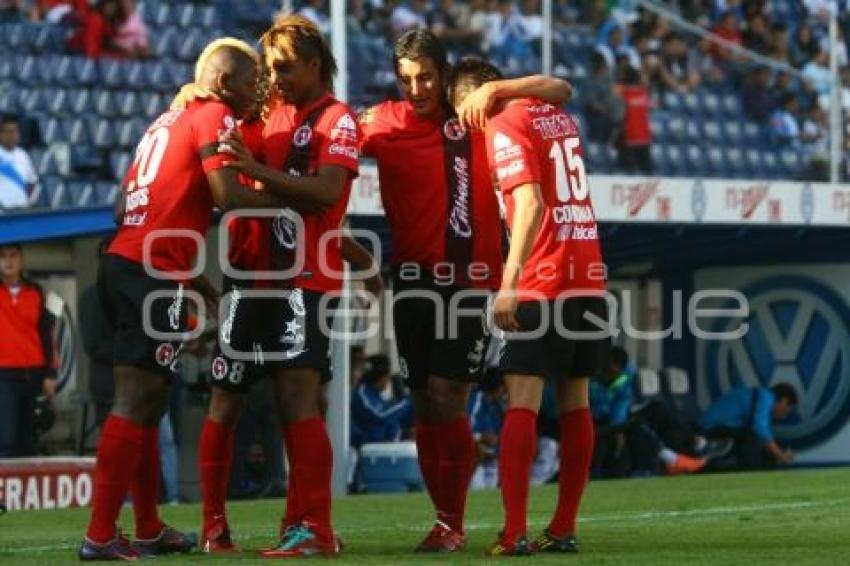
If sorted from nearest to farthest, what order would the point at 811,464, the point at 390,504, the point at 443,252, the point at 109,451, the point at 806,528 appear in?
the point at 109,451
the point at 443,252
the point at 806,528
the point at 390,504
the point at 811,464

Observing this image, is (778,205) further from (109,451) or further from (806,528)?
(109,451)

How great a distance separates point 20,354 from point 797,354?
27.7ft

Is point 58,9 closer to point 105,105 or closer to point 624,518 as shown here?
point 105,105

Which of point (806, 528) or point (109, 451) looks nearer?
point (109, 451)

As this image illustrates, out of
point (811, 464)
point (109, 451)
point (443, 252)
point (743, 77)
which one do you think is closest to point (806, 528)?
point (443, 252)

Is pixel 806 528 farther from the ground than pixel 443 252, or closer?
closer

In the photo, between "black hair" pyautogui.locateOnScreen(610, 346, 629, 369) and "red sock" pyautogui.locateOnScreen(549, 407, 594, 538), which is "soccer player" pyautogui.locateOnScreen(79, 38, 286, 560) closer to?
"red sock" pyautogui.locateOnScreen(549, 407, 594, 538)

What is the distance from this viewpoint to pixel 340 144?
840cm

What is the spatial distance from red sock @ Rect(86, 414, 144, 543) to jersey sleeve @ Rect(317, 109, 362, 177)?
46.6 inches

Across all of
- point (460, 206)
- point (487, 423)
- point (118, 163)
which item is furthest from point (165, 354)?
point (487, 423)

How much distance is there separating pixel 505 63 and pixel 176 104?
13.2m

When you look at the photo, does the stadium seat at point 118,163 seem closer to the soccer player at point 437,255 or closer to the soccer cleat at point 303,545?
the soccer player at point 437,255

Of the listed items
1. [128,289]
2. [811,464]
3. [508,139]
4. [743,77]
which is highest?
[743,77]

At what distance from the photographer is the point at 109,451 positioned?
8094mm
